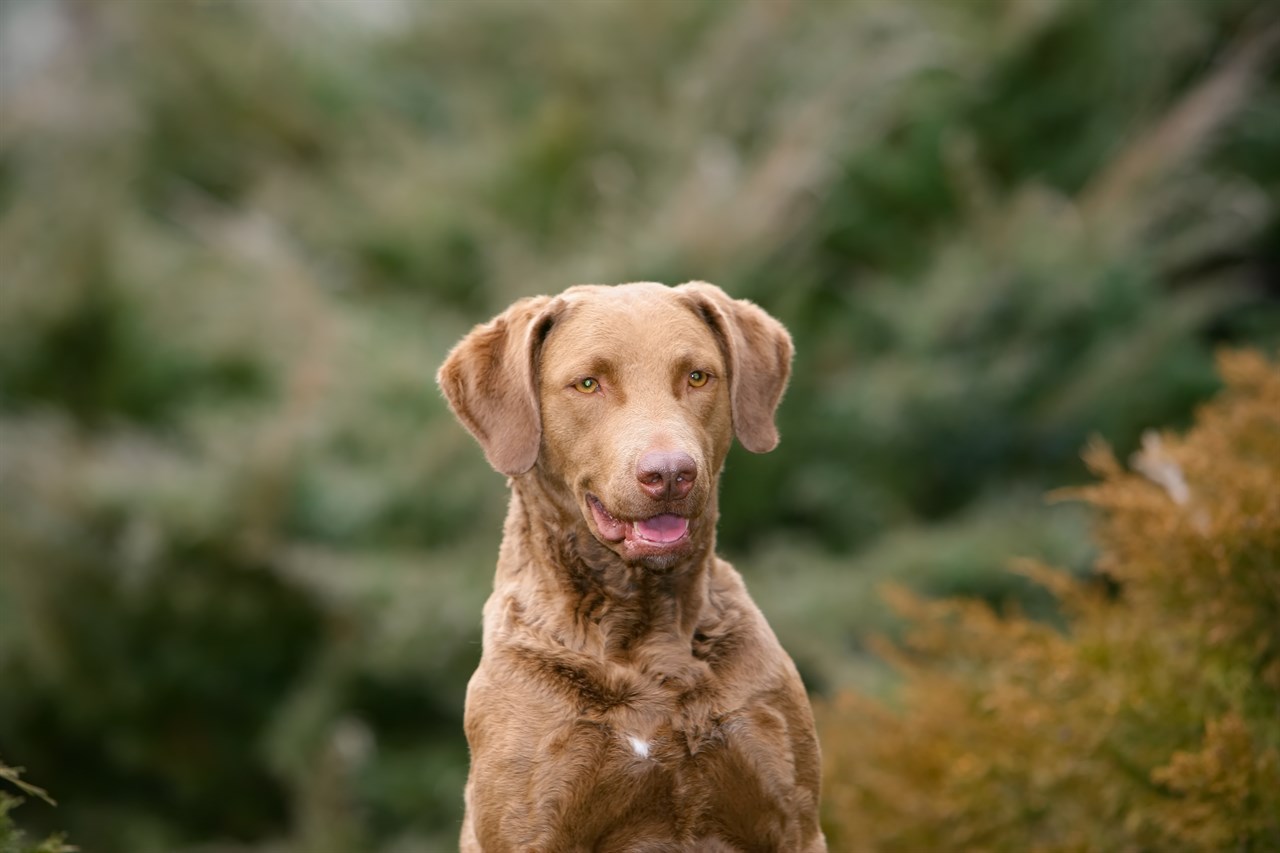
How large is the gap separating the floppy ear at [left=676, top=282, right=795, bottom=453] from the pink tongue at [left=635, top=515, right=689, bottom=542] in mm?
468

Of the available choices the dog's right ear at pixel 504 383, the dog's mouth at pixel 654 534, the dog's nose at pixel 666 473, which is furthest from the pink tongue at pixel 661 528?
the dog's right ear at pixel 504 383

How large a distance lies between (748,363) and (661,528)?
717 mm

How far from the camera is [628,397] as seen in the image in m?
4.34

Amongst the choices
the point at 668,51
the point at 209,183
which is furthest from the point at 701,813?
the point at 209,183

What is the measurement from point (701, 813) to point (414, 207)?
13484mm

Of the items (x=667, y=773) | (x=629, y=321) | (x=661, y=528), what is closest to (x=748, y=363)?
(x=629, y=321)

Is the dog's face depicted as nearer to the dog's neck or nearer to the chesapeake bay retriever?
the chesapeake bay retriever

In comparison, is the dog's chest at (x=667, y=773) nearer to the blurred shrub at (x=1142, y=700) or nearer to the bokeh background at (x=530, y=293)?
the blurred shrub at (x=1142, y=700)

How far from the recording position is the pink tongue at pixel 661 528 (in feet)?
13.8

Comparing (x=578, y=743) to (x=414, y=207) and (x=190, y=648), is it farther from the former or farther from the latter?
(x=414, y=207)

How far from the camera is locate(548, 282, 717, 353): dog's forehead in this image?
445cm

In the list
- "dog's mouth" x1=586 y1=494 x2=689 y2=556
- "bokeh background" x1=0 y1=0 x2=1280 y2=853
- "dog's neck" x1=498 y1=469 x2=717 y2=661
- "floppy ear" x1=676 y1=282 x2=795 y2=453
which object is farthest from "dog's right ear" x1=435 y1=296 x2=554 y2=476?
"bokeh background" x1=0 y1=0 x2=1280 y2=853

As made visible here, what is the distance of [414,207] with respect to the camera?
17078mm

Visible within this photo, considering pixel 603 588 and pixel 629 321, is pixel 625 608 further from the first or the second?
pixel 629 321
